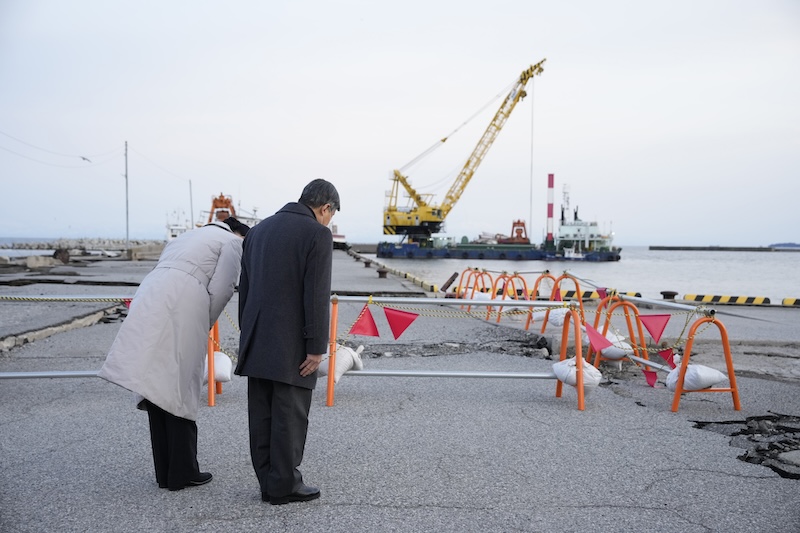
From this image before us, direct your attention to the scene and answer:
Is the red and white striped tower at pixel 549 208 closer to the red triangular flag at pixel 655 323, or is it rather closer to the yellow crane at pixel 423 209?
the yellow crane at pixel 423 209

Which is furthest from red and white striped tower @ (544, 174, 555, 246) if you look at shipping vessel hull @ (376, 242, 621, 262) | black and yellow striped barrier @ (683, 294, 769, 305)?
black and yellow striped barrier @ (683, 294, 769, 305)

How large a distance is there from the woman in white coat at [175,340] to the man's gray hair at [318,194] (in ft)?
1.84

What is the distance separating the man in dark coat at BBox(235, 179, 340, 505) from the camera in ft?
10.4

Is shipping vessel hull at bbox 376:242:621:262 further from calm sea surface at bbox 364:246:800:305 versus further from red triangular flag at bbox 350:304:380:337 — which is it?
red triangular flag at bbox 350:304:380:337

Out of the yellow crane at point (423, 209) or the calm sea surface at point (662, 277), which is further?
the yellow crane at point (423, 209)

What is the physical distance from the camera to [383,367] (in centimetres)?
716

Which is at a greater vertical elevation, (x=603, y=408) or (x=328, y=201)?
(x=328, y=201)

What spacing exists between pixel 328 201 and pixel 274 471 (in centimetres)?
145

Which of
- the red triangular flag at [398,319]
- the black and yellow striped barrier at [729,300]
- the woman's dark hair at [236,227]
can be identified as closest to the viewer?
the woman's dark hair at [236,227]

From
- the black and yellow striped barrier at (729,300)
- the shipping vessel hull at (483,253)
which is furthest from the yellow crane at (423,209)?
the black and yellow striped barrier at (729,300)

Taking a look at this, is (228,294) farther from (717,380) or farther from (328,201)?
(717,380)

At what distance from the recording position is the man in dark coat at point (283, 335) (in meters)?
3.16

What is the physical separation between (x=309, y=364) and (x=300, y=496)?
727mm

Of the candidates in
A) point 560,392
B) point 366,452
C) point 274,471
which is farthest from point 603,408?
point 274,471
